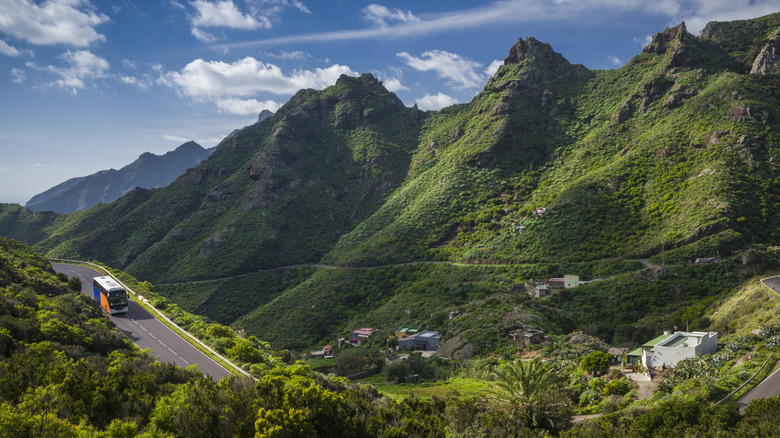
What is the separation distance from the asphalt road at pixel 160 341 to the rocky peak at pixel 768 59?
118 metres

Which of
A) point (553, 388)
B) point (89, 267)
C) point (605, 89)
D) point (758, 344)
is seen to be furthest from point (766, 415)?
point (605, 89)

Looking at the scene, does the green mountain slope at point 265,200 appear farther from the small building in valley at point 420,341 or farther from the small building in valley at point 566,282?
Answer: the small building in valley at point 566,282

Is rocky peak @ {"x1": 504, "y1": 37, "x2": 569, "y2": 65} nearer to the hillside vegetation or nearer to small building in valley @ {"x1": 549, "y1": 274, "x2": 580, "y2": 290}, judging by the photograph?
small building in valley @ {"x1": 549, "y1": 274, "x2": 580, "y2": 290}

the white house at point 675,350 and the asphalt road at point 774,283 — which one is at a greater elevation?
the asphalt road at point 774,283

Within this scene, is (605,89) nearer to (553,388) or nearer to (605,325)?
(605,325)

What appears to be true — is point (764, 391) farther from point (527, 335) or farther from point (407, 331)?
point (407, 331)

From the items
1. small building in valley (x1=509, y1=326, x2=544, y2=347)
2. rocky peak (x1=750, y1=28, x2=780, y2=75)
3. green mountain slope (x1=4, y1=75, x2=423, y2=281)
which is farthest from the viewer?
green mountain slope (x1=4, y1=75, x2=423, y2=281)

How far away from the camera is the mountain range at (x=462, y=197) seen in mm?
68688

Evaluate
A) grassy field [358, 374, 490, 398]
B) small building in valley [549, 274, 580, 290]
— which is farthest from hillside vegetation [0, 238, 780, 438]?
small building in valley [549, 274, 580, 290]

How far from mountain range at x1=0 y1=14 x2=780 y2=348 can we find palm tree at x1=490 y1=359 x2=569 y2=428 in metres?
24.2

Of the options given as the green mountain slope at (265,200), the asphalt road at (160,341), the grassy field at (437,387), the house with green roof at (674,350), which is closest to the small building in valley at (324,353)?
the grassy field at (437,387)

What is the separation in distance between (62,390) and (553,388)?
829 inches

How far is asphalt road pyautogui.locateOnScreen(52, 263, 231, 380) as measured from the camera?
2791cm

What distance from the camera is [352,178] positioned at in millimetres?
133750
